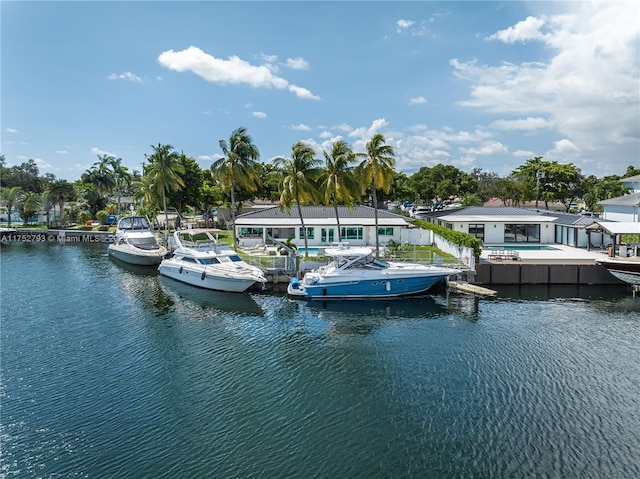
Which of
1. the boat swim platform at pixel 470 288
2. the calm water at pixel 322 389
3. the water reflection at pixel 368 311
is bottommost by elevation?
the calm water at pixel 322 389

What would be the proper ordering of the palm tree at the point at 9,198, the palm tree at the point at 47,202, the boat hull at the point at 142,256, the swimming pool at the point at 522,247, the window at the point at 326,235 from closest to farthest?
the swimming pool at the point at 522,247 < the boat hull at the point at 142,256 < the window at the point at 326,235 < the palm tree at the point at 47,202 < the palm tree at the point at 9,198

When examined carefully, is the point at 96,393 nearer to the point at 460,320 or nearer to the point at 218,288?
the point at 218,288

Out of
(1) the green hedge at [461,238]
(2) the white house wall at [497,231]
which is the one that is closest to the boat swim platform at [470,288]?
(1) the green hedge at [461,238]

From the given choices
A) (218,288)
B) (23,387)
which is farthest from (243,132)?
(23,387)

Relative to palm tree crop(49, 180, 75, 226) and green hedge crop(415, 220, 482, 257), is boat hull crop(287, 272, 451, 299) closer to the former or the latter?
green hedge crop(415, 220, 482, 257)

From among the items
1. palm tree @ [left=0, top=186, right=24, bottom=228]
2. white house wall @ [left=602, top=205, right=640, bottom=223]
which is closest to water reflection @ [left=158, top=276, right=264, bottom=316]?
white house wall @ [left=602, top=205, right=640, bottom=223]

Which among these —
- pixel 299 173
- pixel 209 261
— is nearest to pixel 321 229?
pixel 299 173

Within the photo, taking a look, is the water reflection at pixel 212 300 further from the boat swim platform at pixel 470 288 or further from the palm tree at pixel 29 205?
the palm tree at pixel 29 205

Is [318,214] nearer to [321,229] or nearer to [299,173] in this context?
[321,229]
